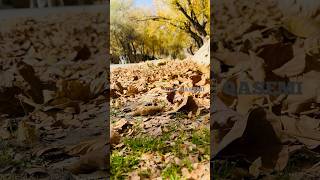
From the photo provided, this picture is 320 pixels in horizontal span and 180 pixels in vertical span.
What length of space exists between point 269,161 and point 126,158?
84cm

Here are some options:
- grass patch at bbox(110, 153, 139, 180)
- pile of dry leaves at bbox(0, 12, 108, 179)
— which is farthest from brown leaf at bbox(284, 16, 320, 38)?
grass patch at bbox(110, 153, 139, 180)

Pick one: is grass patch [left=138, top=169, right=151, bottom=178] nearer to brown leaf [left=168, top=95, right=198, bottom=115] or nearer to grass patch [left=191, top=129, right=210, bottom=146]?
grass patch [left=191, top=129, right=210, bottom=146]

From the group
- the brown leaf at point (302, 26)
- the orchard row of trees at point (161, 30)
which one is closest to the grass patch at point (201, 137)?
the orchard row of trees at point (161, 30)

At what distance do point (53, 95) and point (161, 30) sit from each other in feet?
2.61

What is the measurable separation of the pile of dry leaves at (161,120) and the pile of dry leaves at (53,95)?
17 cm

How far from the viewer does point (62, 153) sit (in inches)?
94.0

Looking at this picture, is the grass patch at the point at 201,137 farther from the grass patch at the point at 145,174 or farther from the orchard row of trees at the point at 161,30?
the orchard row of trees at the point at 161,30

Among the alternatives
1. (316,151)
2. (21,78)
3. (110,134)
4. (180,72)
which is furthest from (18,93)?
(316,151)

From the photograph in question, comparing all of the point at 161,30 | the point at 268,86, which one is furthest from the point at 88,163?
the point at 268,86

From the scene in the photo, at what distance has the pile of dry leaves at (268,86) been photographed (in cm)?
227

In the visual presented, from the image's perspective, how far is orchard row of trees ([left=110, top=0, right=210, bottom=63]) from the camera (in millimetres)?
2537

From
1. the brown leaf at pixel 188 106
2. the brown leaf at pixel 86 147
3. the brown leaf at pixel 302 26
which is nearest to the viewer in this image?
the brown leaf at pixel 302 26

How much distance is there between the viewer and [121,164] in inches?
95.5

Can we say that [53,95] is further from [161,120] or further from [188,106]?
[188,106]
